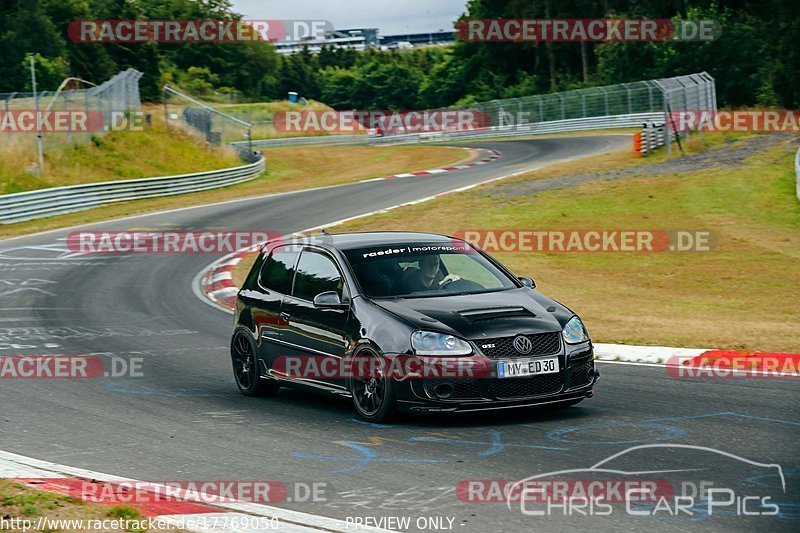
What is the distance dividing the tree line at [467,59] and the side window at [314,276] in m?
51.9

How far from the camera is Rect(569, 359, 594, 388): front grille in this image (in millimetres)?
8609

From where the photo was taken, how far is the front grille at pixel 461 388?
8320 millimetres

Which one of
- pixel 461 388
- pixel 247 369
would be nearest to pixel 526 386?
pixel 461 388

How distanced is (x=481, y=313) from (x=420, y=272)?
3.52 feet

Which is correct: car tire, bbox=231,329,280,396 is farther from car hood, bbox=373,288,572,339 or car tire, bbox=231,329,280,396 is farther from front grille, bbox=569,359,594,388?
front grille, bbox=569,359,594,388

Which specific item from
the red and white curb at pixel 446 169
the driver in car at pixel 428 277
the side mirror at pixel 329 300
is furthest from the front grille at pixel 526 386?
the red and white curb at pixel 446 169

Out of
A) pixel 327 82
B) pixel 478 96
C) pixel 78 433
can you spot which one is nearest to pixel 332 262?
pixel 78 433

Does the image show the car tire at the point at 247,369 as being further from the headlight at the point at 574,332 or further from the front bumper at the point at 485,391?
the headlight at the point at 574,332

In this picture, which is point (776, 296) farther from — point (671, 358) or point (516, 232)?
point (516, 232)

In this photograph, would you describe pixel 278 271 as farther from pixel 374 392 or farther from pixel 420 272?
pixel 374 392

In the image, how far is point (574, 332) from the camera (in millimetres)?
8781

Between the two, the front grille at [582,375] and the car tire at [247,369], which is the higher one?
the front grille at [582,375]

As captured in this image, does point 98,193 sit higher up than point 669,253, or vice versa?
point 98,193

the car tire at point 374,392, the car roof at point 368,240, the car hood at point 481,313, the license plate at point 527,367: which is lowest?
the car tire at point 374,392
